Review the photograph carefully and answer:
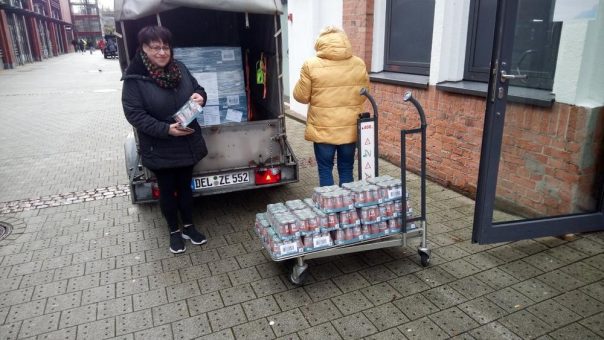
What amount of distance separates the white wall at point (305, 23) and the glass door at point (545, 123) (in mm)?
4204

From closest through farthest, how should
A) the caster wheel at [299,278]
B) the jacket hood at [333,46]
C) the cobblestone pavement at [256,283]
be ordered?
the cobblestone pavement at [256,283]
the caster wheel at [299,278]
the jacket hood at [333,46]

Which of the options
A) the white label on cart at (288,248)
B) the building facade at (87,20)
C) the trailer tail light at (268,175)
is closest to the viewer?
the white label on cart at (288,248)

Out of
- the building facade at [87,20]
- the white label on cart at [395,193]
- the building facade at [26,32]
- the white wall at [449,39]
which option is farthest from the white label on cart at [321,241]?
the building facade at [87,20]

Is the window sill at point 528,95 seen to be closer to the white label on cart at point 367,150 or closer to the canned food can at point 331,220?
the white label on cart at point 367,150

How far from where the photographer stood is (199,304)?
3105 mm

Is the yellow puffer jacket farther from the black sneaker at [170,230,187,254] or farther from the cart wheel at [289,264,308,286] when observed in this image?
the black sneaker at [170,230,187,254]

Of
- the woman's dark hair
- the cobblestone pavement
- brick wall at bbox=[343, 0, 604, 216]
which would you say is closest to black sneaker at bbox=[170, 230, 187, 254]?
the cobblestone pavement

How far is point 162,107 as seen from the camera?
350cm

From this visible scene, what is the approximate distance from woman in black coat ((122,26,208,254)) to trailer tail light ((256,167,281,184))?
87 centimetres

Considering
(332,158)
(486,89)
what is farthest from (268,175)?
(486,89)

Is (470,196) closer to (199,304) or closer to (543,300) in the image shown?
(543,300)

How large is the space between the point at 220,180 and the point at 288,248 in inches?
60.7

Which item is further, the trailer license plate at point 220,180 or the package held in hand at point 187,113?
the trailer license plate at point 220,180

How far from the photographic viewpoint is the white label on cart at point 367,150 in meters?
3.76
